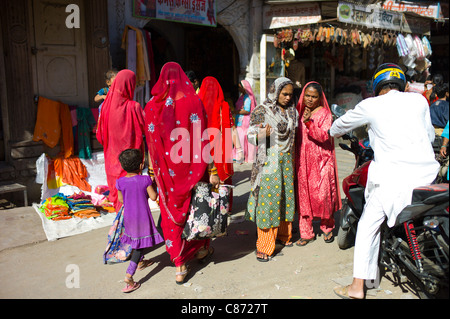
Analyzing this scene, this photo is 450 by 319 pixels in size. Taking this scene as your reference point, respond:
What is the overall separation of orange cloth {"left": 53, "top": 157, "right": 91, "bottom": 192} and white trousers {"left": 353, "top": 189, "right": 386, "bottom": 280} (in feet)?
13.7

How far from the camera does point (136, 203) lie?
3469 mm

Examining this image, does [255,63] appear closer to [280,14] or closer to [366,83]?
[280,14]

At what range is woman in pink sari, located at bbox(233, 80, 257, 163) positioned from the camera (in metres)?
8.16

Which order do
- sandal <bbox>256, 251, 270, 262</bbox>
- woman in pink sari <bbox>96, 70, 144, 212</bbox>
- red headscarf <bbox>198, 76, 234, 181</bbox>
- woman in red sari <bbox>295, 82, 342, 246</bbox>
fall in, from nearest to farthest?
sandal <bbox>256, 251, 270, 262</bbox> < woman in red sari <bbox>295, 82, 342, 246</bbox> < woman in pink sari <bbox>96, 70, 144, 212</bbox> < red headscarf <bbox>198, 76, 234, 181</bbox>

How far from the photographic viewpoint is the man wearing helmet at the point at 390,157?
2883mm

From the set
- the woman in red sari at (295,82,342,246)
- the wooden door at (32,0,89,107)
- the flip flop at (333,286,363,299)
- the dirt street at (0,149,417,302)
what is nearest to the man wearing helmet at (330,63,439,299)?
the flip flop at (333,286,363,299)

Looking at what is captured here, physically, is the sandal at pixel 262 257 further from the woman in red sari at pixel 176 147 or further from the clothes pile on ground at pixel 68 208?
the clothes pile on ground at pixel 68 208

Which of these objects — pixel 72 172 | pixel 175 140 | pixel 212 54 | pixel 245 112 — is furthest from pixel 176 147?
pixel 212 54

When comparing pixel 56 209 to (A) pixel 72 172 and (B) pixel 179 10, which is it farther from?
(B) pixel 179 10

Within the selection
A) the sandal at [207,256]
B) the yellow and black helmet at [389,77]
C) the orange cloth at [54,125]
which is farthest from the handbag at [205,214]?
the orange cloth at [54,125]

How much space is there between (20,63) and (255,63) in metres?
4.83

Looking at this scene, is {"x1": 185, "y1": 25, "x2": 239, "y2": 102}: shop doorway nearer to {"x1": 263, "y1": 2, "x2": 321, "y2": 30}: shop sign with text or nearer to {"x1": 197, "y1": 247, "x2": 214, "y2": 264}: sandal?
{"x1": 263, "y1": 2, "x2": 321, "y2": 30}: shop sign with text
